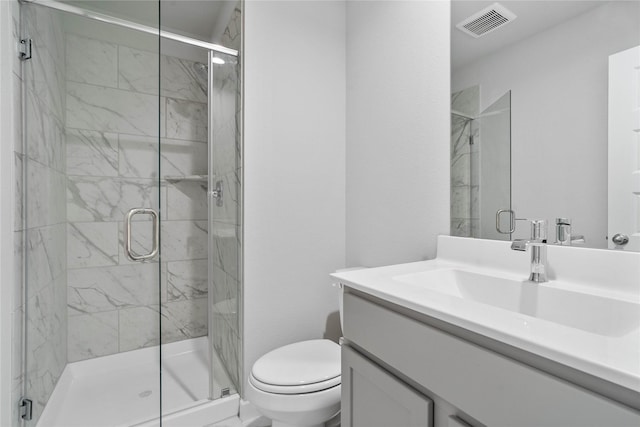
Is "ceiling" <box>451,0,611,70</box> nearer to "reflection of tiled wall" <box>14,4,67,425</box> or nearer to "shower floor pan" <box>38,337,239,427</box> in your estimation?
"reflection of tiled wall" <box>14,4,67,425</box>

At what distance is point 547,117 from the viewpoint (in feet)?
3.14

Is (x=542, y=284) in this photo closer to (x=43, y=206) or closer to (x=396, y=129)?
(x=396, y=129)

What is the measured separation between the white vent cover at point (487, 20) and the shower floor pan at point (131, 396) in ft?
6.38

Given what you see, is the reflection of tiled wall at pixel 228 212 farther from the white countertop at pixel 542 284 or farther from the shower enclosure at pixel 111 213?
the white countertop at pixel 542 284

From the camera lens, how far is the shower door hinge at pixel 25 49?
1.19 m

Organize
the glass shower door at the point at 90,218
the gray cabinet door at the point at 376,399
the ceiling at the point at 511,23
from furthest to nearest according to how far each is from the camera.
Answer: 1. the glass shower door at the point at 90,218
2. the ceiling at the point at 511,23
3. the gray cabinet door at the point at 376,399

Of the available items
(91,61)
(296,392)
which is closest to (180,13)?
(91,61)

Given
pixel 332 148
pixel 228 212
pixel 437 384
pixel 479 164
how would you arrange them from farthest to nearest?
pixel 332 148, pixel 228 212, pixel 479 164, pixel 437 384

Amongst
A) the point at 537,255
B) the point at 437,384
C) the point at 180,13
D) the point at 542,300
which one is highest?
the point at 180,13

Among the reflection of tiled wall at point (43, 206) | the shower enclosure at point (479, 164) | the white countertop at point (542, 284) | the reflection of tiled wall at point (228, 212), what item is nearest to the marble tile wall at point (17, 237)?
the reflection of tiled wall at point (43, 206)

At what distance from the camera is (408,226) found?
4.65 feet

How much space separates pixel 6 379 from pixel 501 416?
153cm

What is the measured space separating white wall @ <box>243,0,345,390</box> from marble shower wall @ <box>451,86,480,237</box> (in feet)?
2.25

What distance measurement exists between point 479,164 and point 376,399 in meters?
0.91
